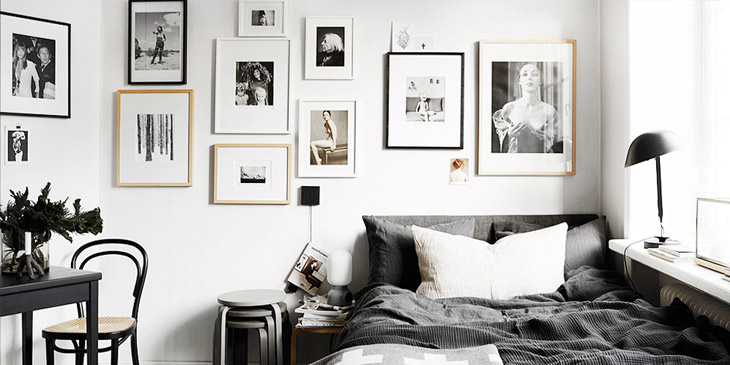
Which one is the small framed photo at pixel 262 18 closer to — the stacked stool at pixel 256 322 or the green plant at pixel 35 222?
the green plant at pixel 35 222

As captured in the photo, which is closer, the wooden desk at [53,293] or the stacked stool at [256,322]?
the wooden desk at [53,293]

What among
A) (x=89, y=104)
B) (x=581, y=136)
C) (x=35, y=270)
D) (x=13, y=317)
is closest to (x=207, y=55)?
(x=89, y=104)

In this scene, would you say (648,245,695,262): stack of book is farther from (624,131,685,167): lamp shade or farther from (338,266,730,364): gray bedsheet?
(624,131,685,167): lamp shade

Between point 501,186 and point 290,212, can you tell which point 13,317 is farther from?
point 501,186

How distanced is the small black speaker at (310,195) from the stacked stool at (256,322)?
0.59m

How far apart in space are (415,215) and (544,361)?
158cm

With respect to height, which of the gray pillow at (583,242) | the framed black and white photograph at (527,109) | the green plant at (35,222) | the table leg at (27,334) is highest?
the framed black and white photograph at (527,109)

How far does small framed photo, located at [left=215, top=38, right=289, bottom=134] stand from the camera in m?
3.31

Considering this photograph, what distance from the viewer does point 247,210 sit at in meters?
3.34

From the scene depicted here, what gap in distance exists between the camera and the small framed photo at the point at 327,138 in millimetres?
3293

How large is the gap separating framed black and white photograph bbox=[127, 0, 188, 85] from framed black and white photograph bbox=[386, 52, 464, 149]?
4.02ft

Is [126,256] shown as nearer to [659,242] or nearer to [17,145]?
[17,145]

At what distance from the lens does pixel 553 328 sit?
6.78 ft

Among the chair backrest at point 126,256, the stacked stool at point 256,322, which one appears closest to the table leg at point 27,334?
the chair backrest at point 126,256
